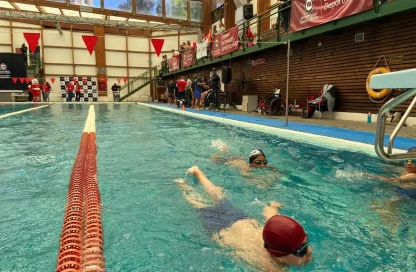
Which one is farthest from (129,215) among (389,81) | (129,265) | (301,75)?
(301,75)

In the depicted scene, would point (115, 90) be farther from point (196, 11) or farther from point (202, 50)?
point (202, 50)

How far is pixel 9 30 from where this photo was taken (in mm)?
23656

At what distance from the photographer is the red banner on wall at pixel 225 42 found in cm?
1285

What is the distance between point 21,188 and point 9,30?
25594mm

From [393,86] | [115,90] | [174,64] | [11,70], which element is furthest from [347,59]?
[11,70]

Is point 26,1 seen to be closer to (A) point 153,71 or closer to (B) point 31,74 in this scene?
Result: (B) point 31,74

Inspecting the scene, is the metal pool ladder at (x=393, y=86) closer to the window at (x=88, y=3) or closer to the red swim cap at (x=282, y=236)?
the red swim cap at (x=282, y=236)

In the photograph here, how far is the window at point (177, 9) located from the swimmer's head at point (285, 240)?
19241 mm

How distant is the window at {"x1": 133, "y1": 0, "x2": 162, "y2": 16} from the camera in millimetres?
18212

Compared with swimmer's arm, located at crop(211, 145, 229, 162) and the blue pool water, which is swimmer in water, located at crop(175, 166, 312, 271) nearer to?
the blue pool water

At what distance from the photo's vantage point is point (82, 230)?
7.16ft

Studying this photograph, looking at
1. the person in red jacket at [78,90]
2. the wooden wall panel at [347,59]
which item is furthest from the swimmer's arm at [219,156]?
the person in red jacket at [78,90]

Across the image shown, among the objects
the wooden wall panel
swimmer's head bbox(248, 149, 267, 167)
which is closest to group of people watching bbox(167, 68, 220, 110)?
the wooden wall panel

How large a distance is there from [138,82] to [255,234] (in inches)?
1070
